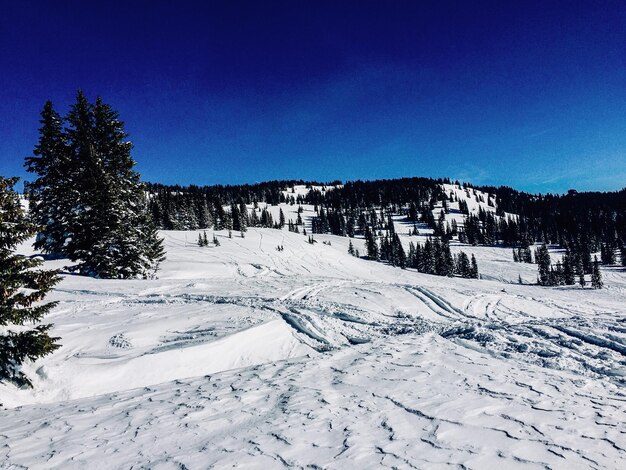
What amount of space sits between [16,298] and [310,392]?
6048 millimetres

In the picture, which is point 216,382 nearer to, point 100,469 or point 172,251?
point 100,469

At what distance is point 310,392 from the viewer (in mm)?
6059

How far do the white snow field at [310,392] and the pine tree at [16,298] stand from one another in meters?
0.68

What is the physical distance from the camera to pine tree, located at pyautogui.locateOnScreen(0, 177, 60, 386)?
642cm

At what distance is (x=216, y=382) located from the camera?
7109mm

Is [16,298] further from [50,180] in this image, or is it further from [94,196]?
[50,180]

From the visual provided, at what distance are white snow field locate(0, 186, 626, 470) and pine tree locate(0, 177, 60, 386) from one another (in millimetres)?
682

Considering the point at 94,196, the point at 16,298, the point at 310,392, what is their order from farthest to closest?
the point at 94,196
the point at 16,298
the point at 310,392

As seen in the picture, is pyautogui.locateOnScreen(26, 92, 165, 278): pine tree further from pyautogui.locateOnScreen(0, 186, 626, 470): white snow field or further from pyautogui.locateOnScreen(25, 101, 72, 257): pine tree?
pyautogui.locateOnScreen(0, 186, 626, 470): white snow field

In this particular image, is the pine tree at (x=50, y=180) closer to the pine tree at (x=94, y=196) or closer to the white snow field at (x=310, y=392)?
the pine tree at (x=94, y=196)

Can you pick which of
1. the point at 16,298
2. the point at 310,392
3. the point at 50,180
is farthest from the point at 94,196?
the point at 310,392

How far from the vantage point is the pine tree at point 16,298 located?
21.1 ft

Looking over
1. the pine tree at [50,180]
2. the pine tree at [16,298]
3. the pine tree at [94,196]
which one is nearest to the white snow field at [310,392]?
the pine tree at [16,298]

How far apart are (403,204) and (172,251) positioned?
6750 inches
